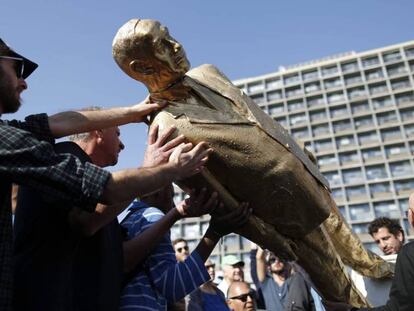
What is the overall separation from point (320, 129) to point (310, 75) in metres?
7.85

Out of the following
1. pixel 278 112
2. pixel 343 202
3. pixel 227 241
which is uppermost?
pixel 278 112

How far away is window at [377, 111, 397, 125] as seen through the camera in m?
45.9

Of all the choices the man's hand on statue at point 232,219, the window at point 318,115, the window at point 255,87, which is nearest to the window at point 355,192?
the window at point 318,115

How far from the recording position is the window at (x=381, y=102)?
4650 centimetres

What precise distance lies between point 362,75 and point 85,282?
5211 cm

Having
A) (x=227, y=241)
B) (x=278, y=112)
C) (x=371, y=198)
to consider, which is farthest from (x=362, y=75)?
(x=227, y=241)

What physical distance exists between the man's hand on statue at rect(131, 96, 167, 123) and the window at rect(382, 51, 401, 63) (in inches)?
2074

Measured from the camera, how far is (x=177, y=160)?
4.72 ft

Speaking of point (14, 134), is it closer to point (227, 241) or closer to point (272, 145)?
point (272, 145)

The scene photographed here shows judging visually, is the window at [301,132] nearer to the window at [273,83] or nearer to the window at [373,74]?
the window at [273,83]

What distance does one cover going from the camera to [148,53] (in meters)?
1.62

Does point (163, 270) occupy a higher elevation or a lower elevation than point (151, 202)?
lower

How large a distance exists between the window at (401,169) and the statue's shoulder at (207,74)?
155 feet

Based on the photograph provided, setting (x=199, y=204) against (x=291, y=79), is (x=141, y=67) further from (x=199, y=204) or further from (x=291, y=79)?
(x=291, y=79)
